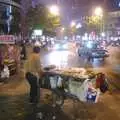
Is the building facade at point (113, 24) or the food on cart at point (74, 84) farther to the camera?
the building facade at point (113, 24)

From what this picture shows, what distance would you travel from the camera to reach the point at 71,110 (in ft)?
34.8

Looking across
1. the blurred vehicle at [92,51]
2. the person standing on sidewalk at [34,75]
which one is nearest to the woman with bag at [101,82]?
the person standing on sidewalk at [34,75]

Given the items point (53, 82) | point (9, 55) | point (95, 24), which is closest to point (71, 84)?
point (53, 82)

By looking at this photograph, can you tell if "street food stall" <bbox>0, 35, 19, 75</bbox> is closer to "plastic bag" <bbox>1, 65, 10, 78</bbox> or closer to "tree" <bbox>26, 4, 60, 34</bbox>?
"plastic bag" <bbox>1, 65, 10, 78</bbox>

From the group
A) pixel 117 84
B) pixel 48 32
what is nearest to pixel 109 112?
pixel 117 84

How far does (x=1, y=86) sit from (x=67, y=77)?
19.4 ft

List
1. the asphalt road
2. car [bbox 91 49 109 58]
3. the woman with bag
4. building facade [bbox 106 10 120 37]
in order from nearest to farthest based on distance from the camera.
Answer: the woman with bag
the asphalt road
car [bbox 91 49 109 58]
building facade [bbox 106 10 120 37]

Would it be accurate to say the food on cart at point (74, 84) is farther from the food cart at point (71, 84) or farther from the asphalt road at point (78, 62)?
the asphalt road at point (78, 62)

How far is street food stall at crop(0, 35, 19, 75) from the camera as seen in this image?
1711 centimetres

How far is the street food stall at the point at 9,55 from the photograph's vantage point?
56.1 feet

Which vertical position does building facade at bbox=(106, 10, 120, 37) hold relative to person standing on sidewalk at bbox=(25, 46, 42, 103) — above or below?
above

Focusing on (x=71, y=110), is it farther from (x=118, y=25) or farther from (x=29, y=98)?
(x=118, y=25)

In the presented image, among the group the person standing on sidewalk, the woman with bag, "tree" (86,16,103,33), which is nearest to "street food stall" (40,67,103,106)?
the woman with bag

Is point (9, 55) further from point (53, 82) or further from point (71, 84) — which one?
point (71, 84)
